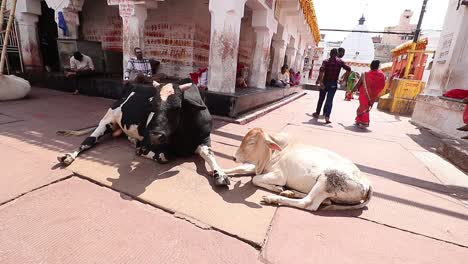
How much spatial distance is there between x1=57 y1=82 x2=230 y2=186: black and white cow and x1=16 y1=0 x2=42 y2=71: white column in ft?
21.5

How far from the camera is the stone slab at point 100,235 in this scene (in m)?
1.49

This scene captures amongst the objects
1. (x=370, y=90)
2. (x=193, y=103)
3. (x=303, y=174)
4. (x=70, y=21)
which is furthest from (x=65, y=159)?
(x=70, y=21)

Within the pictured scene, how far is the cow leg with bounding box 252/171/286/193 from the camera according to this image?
2419 mm

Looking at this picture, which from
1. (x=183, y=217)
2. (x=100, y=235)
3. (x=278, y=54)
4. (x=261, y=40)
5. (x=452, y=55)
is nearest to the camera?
(x=100, y=235)

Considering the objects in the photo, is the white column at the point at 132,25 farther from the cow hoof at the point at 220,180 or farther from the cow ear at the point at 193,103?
the cow hoof at the point at 220,180

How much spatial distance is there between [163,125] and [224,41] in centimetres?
364

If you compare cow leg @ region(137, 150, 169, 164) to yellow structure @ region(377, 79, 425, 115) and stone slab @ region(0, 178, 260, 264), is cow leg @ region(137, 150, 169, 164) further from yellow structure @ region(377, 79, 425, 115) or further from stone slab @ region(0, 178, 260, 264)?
yellow structure @ region(377, 79, 425, 115)

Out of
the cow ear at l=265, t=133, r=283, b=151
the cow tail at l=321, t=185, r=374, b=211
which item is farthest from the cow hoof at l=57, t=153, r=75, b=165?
the cow tail at l=321, t=185, r=374, b=211

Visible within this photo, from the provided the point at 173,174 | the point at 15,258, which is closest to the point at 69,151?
the point at 173,174

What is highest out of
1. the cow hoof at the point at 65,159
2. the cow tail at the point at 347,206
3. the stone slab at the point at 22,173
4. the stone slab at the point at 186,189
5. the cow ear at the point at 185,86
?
the cow ear at the point at 185,86

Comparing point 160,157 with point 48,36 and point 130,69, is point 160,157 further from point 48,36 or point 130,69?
point 48,36

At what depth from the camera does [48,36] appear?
9250 mm

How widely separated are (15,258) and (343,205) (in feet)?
7.91

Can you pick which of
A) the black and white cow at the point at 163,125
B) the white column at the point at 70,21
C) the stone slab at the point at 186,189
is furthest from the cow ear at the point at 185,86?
the white column at the point at 70,21
